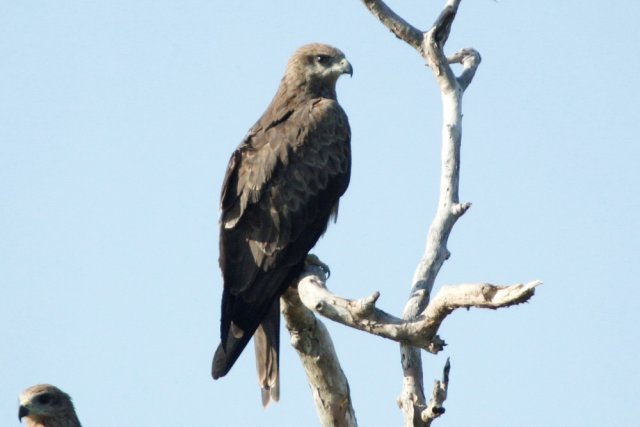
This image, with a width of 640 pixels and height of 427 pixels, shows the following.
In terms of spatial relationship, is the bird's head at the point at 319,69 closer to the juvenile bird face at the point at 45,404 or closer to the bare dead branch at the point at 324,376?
the bare dead branch at the point at 324,376

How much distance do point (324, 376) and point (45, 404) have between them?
339 centimetres

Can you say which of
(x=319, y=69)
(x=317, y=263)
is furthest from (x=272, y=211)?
(x=319, y=69)

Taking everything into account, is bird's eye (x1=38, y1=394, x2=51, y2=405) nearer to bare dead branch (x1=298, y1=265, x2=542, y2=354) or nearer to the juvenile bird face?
the juvenile bird face

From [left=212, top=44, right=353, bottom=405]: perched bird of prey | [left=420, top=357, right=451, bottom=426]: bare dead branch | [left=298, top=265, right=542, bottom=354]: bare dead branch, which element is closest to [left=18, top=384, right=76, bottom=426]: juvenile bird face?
[left=212, top=44, right=353, bottom=405]: perched bird of prey

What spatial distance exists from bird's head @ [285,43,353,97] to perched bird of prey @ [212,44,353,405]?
238 mm

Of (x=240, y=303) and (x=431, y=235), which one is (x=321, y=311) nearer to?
(x=431, y=235)

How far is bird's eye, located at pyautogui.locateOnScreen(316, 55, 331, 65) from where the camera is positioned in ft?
32.9

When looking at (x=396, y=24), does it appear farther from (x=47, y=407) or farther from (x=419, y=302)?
(x=47, y=407)

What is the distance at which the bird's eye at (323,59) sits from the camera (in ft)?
32.9

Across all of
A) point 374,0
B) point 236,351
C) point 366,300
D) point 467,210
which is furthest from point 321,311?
point 374,0

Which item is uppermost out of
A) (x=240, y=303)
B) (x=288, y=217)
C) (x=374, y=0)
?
(x=374, y=0)

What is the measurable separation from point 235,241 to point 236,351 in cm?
83

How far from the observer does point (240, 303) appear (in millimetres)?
8680

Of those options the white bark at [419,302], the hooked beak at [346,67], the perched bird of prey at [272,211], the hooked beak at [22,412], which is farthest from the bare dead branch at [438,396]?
the hooked beak at [22,412]
